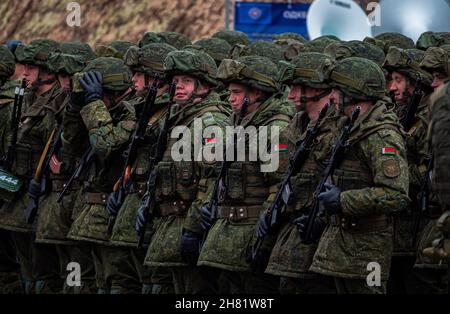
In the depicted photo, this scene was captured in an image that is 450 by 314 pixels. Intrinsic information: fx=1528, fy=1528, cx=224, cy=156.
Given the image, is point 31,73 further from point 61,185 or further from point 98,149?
point 98,149

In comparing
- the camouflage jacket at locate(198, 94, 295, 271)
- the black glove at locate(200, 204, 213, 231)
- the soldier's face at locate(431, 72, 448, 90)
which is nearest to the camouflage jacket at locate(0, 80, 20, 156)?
the black glove at locate(200, 204, 213, 231)

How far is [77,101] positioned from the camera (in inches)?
510

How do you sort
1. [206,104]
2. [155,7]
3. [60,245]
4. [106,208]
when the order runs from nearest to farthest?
1. [206,104]
2. [106,208]
3. [60,245]
4. [155,7]

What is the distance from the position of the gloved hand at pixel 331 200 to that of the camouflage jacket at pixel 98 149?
110 inches

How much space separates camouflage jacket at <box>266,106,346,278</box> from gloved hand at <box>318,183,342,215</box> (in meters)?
0.45

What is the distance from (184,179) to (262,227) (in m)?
1.18

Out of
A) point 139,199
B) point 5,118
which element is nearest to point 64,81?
point 5,118

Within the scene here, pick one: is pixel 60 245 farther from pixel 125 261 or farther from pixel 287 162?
Answer: pixel 287 162

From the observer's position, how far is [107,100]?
13219 millimetres

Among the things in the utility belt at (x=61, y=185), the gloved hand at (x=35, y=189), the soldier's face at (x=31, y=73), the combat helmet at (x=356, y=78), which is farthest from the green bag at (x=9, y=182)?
the combat helmet at (x=356, y=78)

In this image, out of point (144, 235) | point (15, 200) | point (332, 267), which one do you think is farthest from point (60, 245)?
point (332, 267)

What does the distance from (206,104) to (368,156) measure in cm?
220

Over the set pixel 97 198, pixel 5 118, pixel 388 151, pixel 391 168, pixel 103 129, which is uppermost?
pixel 5 118

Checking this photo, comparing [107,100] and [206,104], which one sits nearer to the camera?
[206,104]
